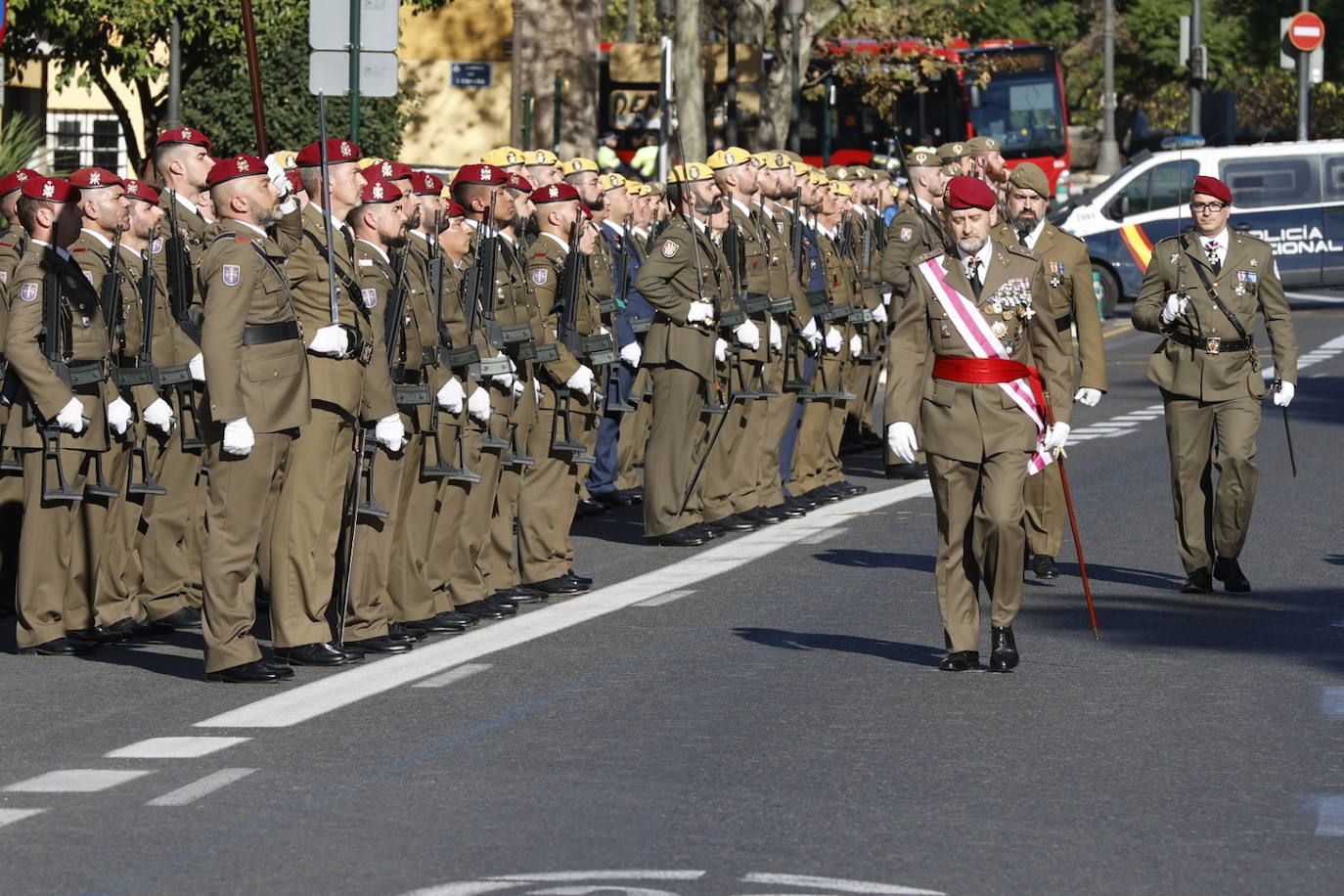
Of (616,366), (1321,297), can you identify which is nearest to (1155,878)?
(616,366)

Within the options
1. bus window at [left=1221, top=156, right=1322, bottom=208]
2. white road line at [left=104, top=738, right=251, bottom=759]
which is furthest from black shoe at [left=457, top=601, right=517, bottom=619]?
bus window at [left=1221, top=156, right=1322, bottom=208]

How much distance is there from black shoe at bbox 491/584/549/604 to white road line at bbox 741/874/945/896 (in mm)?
5437

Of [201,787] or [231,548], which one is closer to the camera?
[201,787]

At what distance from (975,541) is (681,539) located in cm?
457

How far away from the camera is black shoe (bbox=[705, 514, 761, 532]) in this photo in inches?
597

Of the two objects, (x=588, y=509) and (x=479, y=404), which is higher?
(x=479, y=404)


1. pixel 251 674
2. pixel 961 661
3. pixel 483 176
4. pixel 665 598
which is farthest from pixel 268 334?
pixel 665 598

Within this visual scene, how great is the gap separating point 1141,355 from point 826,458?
1329 centimetres

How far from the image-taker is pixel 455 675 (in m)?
10.4

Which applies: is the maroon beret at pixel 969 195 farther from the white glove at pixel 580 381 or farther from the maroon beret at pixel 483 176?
the white glove at pixel 580 381

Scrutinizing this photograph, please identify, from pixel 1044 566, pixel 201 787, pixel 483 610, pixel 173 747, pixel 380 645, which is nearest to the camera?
pixel 201 787

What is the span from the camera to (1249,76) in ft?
253

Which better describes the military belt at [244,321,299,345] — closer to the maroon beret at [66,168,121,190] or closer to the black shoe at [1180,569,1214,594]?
the maroon beret at [66,168,121,190]

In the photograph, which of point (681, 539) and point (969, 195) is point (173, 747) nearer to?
point (969, 195)
